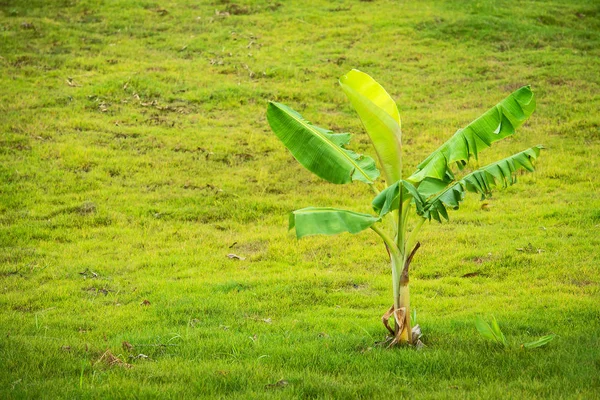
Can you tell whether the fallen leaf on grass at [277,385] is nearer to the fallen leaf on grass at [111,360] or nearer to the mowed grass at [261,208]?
the mowed grass at [261,208]

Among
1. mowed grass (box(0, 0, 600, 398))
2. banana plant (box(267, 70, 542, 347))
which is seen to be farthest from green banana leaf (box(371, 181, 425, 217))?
mowed grass (box(0, 0, 600, 398))

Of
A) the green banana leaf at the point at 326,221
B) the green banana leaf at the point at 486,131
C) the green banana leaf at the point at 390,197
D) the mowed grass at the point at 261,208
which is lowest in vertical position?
the mowed grass at the point at 261,208

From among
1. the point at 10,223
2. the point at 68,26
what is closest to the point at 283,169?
the point at 10,223

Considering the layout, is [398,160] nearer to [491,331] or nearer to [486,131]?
[486,131]

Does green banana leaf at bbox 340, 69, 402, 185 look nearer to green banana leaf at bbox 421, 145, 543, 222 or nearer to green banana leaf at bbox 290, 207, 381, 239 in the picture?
green banana leaf at bbox 421, 145, 543, 222

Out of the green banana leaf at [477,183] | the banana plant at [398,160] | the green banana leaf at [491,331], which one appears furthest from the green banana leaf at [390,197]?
the green banana leaf at [491,331]

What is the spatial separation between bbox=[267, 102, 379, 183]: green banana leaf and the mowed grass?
1812 mm

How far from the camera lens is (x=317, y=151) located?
6980 millimetres

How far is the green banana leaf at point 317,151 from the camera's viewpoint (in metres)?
6.93

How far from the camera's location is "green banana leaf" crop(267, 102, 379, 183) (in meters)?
6.93

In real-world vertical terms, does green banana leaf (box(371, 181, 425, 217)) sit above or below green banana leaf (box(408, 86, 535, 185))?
below

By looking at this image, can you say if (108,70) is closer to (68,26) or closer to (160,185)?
(68,26)

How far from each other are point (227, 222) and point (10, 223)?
4.03 metres

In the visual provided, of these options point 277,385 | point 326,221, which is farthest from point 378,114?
point 277,385
